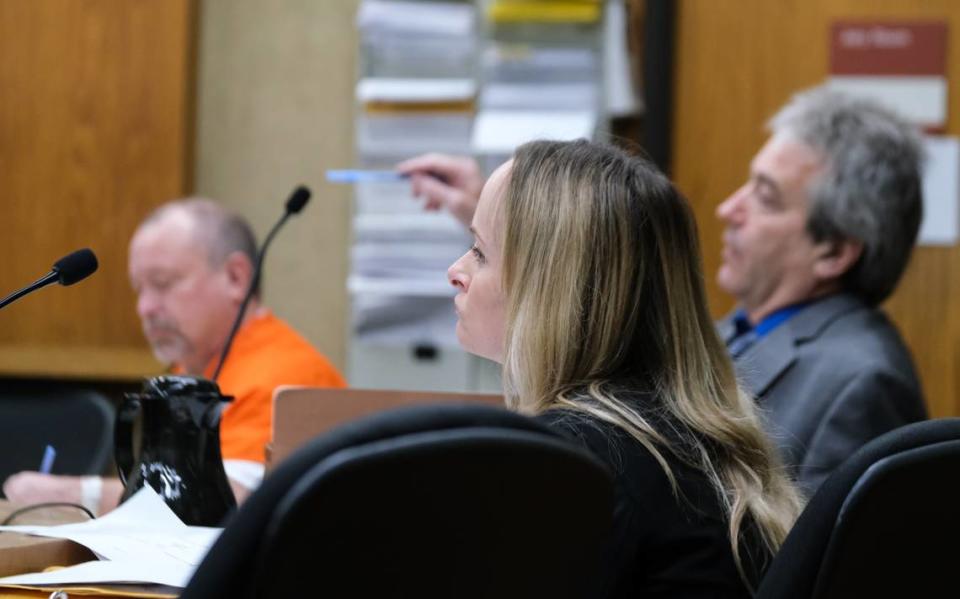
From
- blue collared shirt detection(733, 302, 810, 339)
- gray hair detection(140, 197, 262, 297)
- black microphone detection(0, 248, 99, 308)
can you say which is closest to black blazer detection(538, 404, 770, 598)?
black microphone detection(0, 248, 99, 308)

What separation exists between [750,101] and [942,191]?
1.73 feet

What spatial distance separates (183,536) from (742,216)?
160 cm

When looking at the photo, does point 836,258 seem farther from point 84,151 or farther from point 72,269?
point 84,151

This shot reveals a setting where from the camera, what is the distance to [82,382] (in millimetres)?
3371

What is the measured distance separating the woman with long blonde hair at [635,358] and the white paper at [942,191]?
1965 millimetres

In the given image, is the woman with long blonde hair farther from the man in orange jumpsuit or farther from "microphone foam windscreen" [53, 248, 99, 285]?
the man in orange jumpsuit

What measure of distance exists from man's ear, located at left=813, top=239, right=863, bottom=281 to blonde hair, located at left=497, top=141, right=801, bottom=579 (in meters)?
1.12

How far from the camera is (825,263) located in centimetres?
249

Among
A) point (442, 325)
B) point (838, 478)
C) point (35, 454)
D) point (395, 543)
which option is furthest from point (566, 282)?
point (442, 325)

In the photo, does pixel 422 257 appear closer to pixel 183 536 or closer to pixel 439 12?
pixel 439 12

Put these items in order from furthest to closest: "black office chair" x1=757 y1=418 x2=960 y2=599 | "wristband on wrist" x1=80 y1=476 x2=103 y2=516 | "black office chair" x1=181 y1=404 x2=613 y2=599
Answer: "wristband on wrist" x1=80 y1=476 x2=103 y2=516 → "black office chair" x1=757 y1=418 x2=960 y2=599 → "black office chair" x1=181 y1=404 x2=613 y2=599

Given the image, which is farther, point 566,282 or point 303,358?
point 303,358

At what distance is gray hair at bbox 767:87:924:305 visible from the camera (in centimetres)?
244

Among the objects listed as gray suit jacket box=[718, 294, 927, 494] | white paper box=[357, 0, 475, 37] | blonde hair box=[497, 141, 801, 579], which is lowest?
gray suit jacket box=[718, 294, 927, 494]
